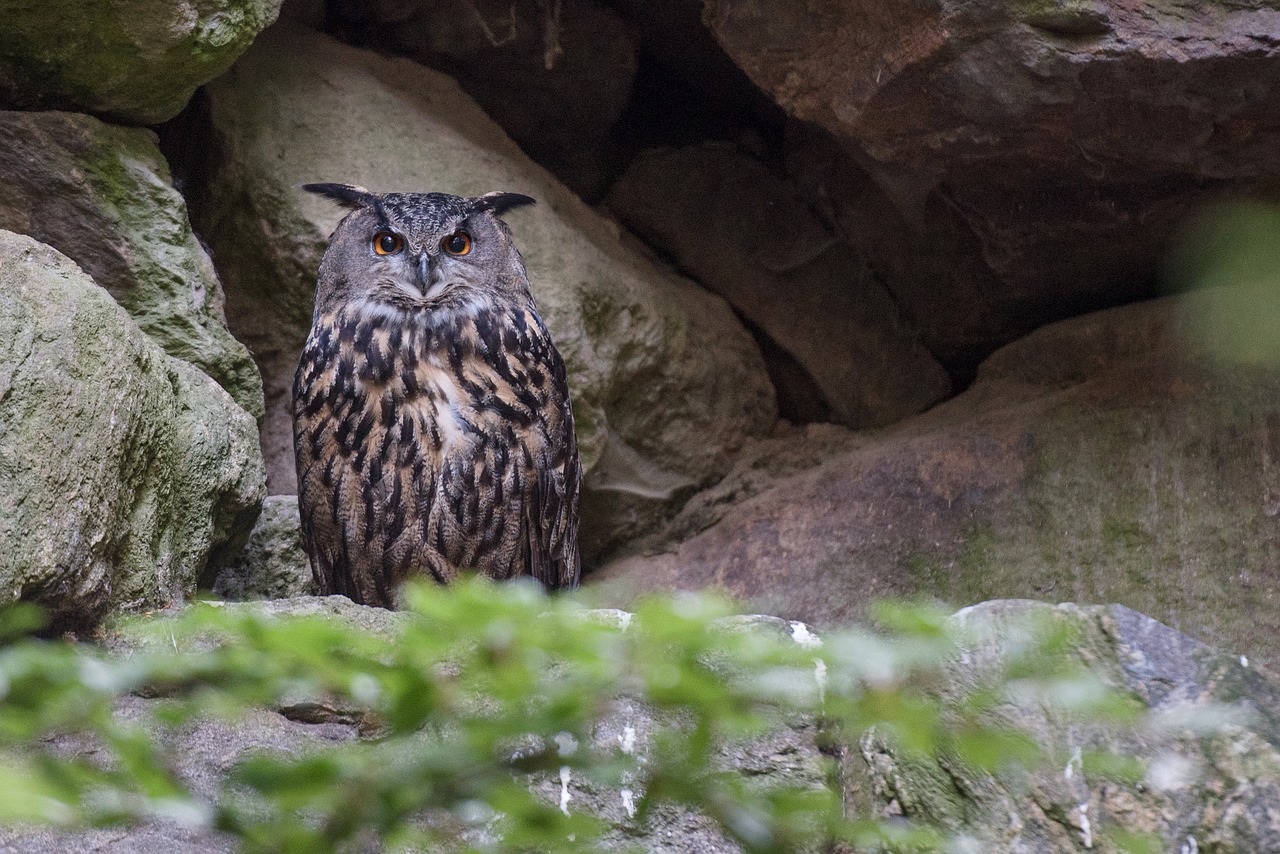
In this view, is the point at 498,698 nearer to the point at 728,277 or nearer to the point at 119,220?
the point at 119,220

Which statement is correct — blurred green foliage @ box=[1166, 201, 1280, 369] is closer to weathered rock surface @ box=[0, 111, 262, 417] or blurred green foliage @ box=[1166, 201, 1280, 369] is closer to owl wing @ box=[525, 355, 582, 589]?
owl wing @ box=[525, 355, 582, 589]

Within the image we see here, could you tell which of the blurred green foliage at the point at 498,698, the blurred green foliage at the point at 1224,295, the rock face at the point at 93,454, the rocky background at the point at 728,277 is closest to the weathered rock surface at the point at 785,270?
the rocky background at the point at 728,277

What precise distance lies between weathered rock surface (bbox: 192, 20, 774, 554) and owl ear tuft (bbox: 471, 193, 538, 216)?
0.29 meters

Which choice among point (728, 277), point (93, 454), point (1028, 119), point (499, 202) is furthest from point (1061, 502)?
point (93, 454)

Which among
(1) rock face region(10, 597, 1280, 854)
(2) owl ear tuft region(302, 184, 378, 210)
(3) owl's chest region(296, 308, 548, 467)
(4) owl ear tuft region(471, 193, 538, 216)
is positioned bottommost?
(1) rock face region(10, 597, 1280, 854)

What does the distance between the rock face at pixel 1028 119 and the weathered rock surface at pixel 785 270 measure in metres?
0.20

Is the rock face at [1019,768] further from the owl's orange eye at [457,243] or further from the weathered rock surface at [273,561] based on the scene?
the owl's orange eye at [457,243]

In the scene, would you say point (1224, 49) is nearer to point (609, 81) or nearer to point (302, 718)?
point (609, 81)

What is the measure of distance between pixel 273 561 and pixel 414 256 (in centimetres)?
74

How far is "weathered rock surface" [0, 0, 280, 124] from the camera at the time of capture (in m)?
2.45

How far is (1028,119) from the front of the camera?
2.55 metres

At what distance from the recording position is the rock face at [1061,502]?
2760mm

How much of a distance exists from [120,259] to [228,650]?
6.44ft

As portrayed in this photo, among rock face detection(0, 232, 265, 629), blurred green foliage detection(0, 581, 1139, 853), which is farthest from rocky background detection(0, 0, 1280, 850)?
blurred green foliage detection(0, 581, 1139, 853)
